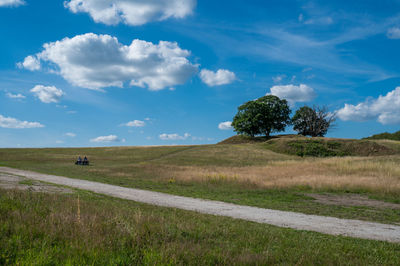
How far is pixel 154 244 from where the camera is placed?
5680mm

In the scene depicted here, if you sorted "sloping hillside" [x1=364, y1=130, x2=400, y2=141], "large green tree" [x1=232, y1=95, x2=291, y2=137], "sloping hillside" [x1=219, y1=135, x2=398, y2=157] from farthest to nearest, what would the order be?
1. "sloping hillside" [x1=364, y1=130, x2=400, y2=141]
2. "large green tree" [x1=232, y1=95, x2=291, y2=137]
3. "sloping hillside" [x1=219, y1=135, x2=398, y2=157]

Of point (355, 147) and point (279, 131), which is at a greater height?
point (279, 131)

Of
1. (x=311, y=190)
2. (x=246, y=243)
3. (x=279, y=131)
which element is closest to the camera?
(x=246, y=243)

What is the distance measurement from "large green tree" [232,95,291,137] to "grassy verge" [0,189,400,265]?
239ft

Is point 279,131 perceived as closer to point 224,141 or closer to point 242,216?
point 224,141

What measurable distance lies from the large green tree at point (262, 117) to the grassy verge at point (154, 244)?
2870 inches

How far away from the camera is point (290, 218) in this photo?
10906 millimetres

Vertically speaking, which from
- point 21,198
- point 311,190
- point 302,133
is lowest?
point 311,190

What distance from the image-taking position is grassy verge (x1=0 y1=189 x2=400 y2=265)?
504cm

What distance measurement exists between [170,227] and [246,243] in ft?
6.18

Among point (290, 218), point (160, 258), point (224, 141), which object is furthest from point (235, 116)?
point (160, 258)

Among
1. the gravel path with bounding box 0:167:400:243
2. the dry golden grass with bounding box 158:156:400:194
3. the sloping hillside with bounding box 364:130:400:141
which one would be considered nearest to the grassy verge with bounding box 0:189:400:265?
the gravel path with bounding box 0:167:400:243

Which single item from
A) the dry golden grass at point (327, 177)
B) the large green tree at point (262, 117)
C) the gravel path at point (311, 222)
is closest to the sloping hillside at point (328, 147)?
the large green tree at point (262, 117)

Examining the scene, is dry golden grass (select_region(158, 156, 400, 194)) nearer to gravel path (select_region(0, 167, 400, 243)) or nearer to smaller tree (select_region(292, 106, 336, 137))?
gravel path (select_region(0, 167, 400, 243))
